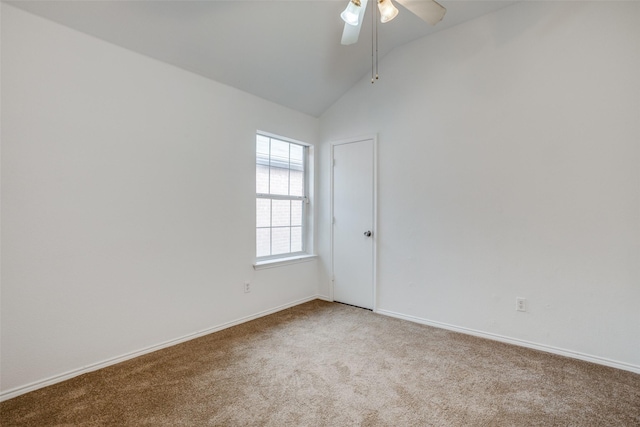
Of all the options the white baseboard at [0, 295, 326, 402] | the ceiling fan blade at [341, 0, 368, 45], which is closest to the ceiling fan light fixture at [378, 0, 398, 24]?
the ceiling fan blade at [341, 0, 368, 45]

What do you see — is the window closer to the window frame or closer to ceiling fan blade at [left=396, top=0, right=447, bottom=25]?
the window frame

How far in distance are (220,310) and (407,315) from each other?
191 centimetres

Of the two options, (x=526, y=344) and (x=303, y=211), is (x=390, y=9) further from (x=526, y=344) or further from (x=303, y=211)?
(x=526, y=344)

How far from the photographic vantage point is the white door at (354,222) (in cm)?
356

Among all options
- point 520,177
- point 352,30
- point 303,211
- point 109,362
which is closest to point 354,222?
point 303,211

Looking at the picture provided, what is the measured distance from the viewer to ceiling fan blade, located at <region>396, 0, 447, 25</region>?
1794 millimetres

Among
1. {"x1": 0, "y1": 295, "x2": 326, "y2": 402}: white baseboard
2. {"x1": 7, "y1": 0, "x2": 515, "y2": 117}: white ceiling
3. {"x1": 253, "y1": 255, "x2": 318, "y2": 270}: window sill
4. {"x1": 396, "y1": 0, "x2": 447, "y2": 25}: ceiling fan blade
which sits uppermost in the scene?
{"x1": 7, "y1": 0, "x2": 515, "y2": 117}: white ceiling

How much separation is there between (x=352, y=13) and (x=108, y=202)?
2100 millimetres

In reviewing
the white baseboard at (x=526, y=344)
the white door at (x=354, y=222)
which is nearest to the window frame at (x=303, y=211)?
the white door at (x=354, y=222)

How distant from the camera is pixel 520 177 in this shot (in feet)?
8.55

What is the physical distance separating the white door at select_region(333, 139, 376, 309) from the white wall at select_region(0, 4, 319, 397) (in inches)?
46.9

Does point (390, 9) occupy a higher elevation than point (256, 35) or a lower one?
lower

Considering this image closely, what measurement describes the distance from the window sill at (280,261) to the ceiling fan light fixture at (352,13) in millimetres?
2386

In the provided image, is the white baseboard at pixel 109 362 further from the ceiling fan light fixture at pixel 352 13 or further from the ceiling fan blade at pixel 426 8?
the ceiling fan blade at pixel 426 8
